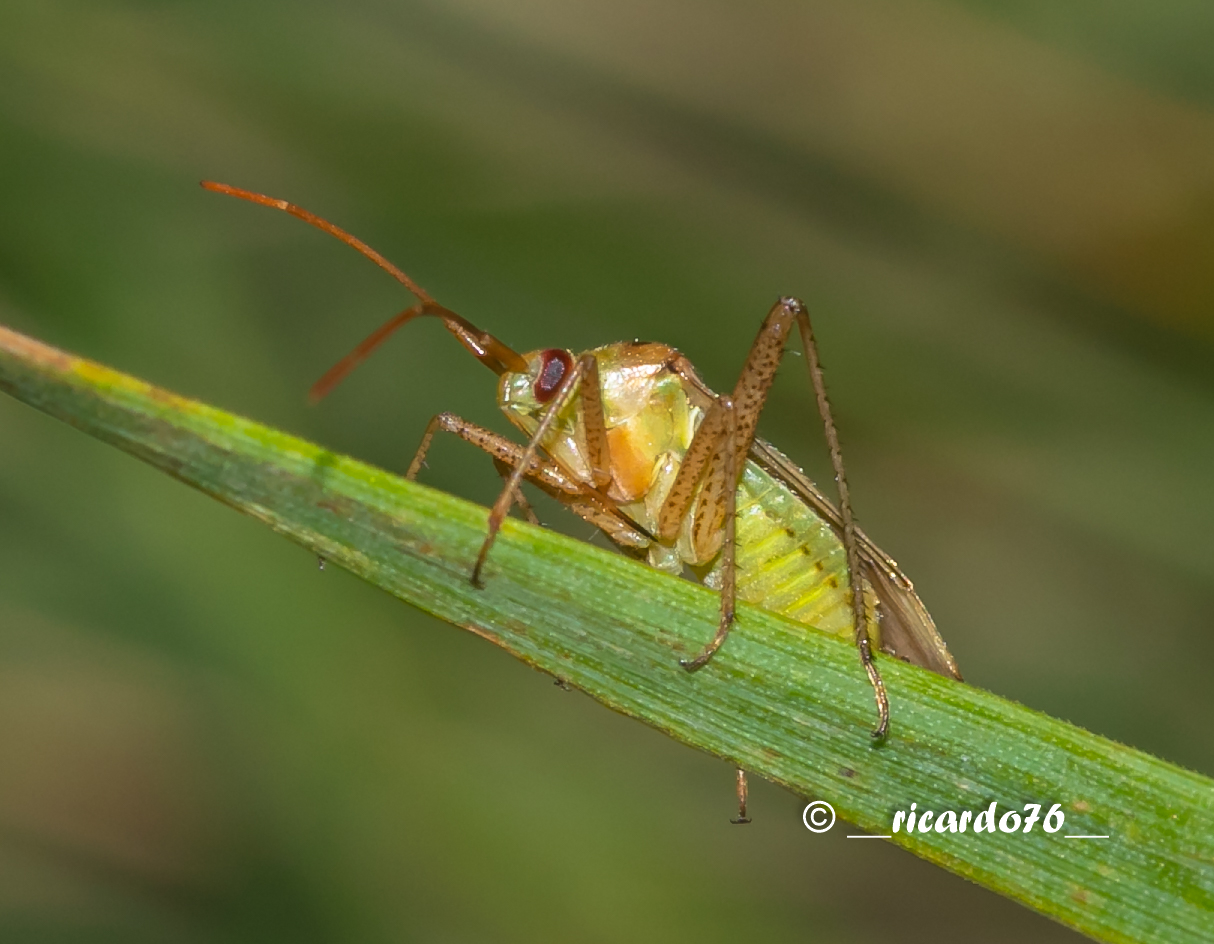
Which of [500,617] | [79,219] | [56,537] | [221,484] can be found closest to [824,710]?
[500,617]

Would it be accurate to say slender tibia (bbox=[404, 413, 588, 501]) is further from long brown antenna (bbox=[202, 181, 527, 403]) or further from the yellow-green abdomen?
the yellow-green abdomen

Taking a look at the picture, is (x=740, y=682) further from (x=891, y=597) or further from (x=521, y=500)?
(x=891, y=597)

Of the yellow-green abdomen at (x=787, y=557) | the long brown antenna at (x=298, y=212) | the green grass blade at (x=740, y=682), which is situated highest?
the long brown antenna at (x=298, y=212)

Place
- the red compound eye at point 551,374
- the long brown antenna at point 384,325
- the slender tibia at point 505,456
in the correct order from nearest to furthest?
the long brown antenna at point 384,325 → the slender tibia at point 505,456 → the red compound eye at point 551,374

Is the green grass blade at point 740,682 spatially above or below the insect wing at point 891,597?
below

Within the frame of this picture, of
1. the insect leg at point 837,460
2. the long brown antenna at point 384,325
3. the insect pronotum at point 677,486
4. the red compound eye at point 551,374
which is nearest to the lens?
the long brown antenna at point 384,325

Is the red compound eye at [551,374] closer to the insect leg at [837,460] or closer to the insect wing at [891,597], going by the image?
the insect wing at [891,597]

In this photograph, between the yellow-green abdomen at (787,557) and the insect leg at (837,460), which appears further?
the yellow-green abdomen at (787,557)

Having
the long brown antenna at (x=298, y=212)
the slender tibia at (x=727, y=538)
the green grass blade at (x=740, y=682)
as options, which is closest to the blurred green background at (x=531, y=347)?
the long brown antenna at (x=298, y=212)

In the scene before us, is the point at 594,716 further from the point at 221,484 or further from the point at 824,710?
the point at 221,484
